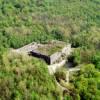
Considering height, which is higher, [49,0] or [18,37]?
[49,0]

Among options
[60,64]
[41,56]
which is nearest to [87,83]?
[60,64]

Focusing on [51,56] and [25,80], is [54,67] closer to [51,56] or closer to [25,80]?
[51,56]

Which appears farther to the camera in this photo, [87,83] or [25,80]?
[87,83]

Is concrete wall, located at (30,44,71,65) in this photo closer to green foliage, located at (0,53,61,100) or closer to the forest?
the forest

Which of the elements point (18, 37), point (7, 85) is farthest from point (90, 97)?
point (18, 37)

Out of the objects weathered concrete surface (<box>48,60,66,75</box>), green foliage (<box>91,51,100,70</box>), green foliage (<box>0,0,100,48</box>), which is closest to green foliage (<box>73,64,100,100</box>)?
weathered concrete surface (<box>48,60,66,75</box>)

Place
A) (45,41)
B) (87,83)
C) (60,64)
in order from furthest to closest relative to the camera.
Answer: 1. (45,41)
2. (60,64)
3. (87,83)

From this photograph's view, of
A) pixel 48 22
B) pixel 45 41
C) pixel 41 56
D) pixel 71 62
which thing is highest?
pixel 41 56

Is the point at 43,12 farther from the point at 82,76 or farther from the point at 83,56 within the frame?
the point at 82,76
